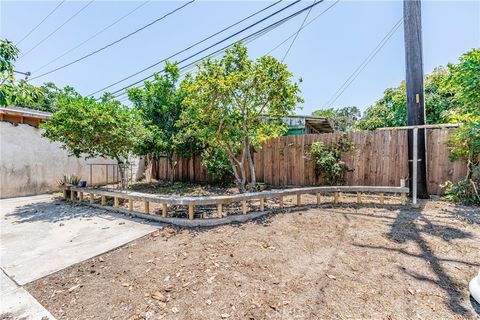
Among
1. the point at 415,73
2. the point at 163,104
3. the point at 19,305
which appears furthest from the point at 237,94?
the point at 163,104

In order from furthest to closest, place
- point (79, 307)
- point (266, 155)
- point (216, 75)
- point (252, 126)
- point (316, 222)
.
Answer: point (266, 155)
point (252, 126)
point (216, 75)
point (316, 222)
point (79, 307)

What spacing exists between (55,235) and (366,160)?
310 inches

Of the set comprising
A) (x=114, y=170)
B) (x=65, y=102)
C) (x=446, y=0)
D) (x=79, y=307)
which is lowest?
(x=79, y=307)

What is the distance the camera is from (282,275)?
8.41 ft

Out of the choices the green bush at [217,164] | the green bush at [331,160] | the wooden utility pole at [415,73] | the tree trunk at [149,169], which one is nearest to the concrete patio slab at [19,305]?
the green bush at [217,164]

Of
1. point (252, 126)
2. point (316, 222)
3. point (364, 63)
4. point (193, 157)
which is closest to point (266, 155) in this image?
point (252, 126)

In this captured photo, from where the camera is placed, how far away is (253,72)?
524cm

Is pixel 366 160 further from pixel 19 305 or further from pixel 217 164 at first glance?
pixel 19 305

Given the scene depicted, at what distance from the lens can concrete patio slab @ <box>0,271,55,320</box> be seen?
82.2 inches

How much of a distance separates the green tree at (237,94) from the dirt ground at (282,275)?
8.38 ft

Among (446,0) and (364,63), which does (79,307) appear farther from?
(364,63)

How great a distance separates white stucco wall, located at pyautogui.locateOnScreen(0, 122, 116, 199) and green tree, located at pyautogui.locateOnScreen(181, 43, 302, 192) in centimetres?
712

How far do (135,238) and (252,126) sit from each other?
3.73 m

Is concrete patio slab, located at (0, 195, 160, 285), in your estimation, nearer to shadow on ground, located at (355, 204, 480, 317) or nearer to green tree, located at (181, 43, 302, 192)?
green tree, located at (181, 43, 302, 192)
